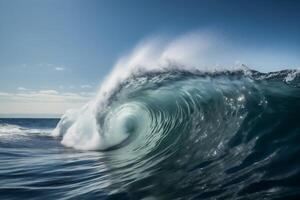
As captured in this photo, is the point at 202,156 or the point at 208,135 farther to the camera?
the point at 208,135

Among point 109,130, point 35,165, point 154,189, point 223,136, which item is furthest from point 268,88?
point 109,130

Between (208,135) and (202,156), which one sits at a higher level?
(208,135)

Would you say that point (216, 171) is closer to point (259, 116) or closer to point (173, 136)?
point (259, 116)
